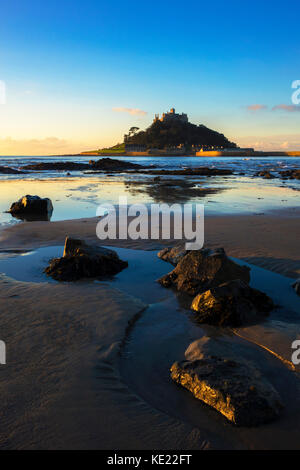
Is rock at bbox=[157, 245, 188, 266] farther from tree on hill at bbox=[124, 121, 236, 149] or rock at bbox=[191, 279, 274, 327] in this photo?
tree on hill at bbox=[124, 121, 236, 149]

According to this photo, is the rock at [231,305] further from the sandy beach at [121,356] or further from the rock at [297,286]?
the rock at [297,286]

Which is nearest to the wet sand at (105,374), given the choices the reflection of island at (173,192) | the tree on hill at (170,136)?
the reflection of island at (173,192)

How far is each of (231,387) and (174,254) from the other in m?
3.74

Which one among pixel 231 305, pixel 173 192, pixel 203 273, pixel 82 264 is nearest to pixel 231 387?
pixel 231 305

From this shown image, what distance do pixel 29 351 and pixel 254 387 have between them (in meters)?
2.22

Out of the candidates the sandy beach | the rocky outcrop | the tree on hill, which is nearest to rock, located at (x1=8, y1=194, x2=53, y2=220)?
the sandy beach

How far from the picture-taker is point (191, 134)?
190750mm

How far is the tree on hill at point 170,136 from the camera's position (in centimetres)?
17712

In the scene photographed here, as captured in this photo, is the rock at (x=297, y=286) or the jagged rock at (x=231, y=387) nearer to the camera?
the jagged rock at (x=231, y=387)

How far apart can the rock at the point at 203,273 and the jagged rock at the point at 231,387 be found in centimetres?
168

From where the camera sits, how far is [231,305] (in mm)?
3908

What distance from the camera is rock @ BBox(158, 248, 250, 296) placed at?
183 inches

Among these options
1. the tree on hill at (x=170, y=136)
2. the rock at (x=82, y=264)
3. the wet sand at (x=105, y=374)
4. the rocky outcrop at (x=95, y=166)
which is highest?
the tree on hill at (x=170, y=136)

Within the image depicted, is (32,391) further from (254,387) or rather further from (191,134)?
(191,134)
